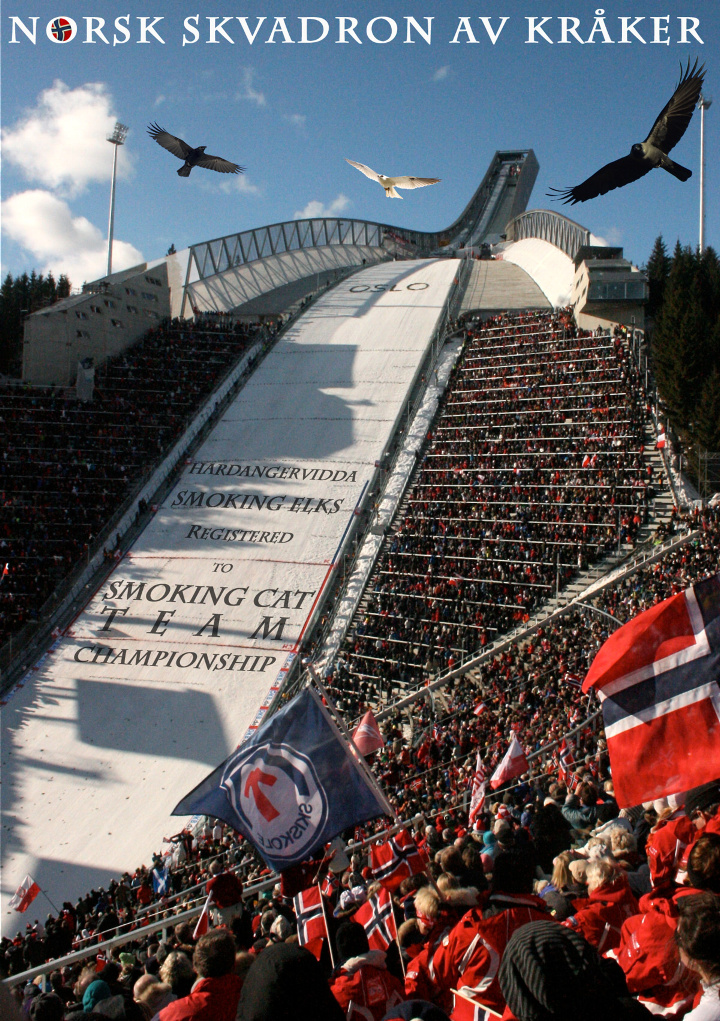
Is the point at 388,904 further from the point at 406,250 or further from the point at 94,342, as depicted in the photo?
the point at 406,250

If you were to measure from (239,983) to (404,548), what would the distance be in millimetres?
24817

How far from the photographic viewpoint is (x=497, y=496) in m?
29.5

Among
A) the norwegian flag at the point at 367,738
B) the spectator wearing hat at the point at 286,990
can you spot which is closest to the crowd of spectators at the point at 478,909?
the spectator wearing hat at the point at 286,990

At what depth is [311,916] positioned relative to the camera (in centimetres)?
479

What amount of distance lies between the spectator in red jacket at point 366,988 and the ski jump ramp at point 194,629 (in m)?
14.3

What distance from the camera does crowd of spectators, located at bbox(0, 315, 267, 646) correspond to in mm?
29250

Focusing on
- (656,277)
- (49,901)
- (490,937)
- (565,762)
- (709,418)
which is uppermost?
(656,277)

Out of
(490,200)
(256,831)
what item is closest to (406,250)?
(490,200)

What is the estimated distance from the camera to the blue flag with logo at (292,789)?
579 cm

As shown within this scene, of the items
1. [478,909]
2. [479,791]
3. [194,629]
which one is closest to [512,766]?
[479,791]

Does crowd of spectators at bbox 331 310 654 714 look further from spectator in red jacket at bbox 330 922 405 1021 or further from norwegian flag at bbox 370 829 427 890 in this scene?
spectator in red jacket at bbox 330 922 405 1021

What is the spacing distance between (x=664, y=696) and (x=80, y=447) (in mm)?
32996

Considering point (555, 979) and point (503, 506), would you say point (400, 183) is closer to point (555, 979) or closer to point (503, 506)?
point (503, 506)

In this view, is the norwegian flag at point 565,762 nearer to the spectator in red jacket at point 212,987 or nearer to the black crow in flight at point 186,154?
the spectator in red jacket at point 212,987
